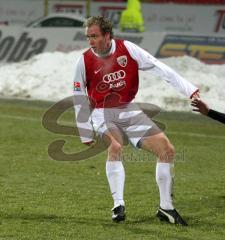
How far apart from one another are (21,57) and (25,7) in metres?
10.3

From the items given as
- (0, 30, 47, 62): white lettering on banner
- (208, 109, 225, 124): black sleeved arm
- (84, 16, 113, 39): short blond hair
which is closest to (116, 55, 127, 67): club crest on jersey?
(84, 16, 113, 39): short blond hair

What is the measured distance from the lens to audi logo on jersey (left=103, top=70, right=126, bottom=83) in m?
9.22

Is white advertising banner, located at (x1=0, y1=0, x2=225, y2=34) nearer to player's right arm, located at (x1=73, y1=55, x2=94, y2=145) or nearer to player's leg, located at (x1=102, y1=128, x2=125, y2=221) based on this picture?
player's right arm, located at (x1=73, y1=55, x2=94, y2=145)

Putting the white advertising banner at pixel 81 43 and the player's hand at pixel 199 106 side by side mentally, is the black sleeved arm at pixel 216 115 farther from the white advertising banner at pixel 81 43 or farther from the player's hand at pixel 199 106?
the white advertising banner at pixel 81 43

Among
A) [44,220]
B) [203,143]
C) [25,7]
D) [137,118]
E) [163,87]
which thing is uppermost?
[137,118]

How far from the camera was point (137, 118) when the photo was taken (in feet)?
30.7

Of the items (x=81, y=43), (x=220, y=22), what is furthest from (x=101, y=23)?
(x=220, y=22)

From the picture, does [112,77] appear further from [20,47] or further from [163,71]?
[20,47]

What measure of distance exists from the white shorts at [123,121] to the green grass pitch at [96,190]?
0.90 m

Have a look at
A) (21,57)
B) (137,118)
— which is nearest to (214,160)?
(137,118)

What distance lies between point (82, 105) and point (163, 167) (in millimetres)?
1066

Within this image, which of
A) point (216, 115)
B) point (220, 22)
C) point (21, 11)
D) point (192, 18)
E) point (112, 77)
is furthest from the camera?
point (21, 11)

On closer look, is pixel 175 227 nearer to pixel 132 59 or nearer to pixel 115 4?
pixel 132 59

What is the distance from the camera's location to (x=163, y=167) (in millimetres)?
9164
